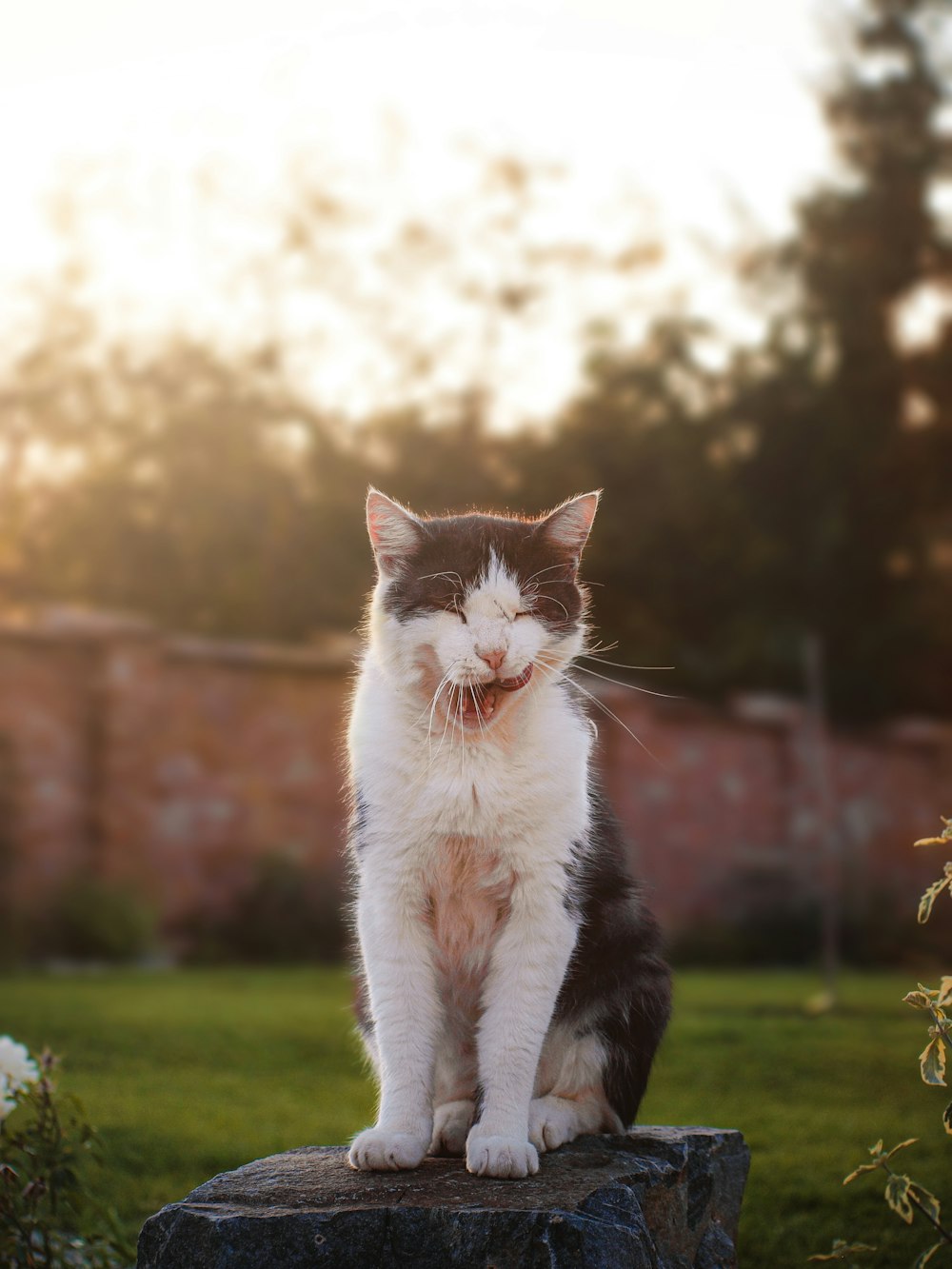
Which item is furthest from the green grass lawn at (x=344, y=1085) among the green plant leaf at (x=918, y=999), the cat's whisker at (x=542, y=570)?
the cat's whisker at (x=542, y=570)

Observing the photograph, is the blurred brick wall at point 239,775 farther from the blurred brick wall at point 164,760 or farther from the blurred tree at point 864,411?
the blurred tree at point 864,411

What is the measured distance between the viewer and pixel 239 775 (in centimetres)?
966

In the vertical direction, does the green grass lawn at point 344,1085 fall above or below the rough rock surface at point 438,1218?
below

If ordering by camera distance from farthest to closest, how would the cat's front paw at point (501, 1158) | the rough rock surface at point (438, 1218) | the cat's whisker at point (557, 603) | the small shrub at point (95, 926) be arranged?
1. the small shrub at point (95, 926)
2. the cat's whisker at point (557, 603)
3. the cat's front paw at point (501, 1158)
4. the rough rock surface at point (438, 1218)

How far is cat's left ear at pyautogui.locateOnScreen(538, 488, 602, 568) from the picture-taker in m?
2.69

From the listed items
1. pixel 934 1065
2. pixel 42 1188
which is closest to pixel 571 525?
pixel 934 1065

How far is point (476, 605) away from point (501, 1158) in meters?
1.01

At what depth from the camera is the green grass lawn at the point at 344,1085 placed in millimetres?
3545

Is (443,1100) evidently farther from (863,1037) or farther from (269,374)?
(269,374)

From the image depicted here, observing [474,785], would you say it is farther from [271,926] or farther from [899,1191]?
[271,926]

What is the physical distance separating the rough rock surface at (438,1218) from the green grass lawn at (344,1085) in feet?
2.87

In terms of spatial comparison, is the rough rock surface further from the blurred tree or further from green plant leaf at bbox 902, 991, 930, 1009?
the blurred tree

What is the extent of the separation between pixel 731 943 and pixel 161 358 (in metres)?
9.52

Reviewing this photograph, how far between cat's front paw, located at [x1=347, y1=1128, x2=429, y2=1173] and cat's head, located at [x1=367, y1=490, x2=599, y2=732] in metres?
0.78
